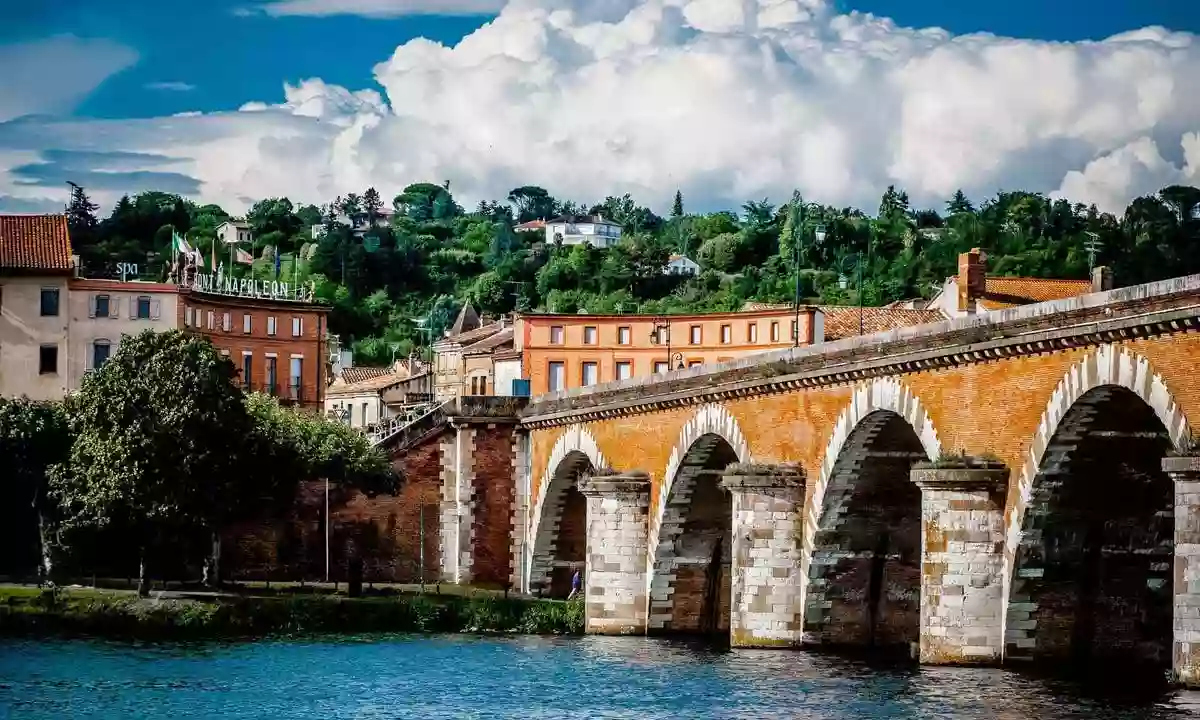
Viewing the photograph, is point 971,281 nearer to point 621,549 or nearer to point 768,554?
point 621,549

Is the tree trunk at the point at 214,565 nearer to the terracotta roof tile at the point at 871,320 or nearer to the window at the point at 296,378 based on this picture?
the window at the point at 296,378

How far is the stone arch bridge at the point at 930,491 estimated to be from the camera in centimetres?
4525

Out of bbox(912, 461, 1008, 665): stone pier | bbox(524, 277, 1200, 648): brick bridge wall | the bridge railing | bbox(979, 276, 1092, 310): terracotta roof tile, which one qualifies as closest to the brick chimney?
bbox(979, 276, 1092, 310): terracotta roof tile

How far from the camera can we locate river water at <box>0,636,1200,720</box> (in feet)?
155

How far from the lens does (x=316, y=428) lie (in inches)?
3425

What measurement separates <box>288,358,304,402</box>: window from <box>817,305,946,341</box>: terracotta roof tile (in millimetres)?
23814

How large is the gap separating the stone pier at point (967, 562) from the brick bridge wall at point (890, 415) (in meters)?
0.40

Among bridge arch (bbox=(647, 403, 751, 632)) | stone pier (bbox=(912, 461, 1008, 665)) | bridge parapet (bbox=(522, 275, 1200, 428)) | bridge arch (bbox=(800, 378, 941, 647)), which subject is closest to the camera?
bridge parapet (bbox=(522, 275, 1200, 428))

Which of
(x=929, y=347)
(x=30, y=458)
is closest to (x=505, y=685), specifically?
(x=929, y=347)

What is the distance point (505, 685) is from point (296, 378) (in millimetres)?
55723

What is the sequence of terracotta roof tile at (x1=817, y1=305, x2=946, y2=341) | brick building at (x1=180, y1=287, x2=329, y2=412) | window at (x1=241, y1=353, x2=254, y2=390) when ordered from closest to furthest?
brick building at (x1=180, y1=287, x2=329, y2=412)
window at (x1=241, y1=353, x2=254, y2=390)
terracotta roof tile at (x1=817, y1=305, x2=946, y2=341)

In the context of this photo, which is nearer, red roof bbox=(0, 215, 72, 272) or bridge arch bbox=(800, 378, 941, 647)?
bridge arch bbox=(800, 378, 941, 647)

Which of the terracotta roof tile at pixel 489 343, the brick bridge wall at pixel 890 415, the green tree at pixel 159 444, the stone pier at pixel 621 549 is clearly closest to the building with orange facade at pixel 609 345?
the terracotta roof tile at pixel 489 343

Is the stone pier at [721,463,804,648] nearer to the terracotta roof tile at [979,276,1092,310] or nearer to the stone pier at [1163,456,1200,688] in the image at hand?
the stone pier at [1163,456,1200,688]
